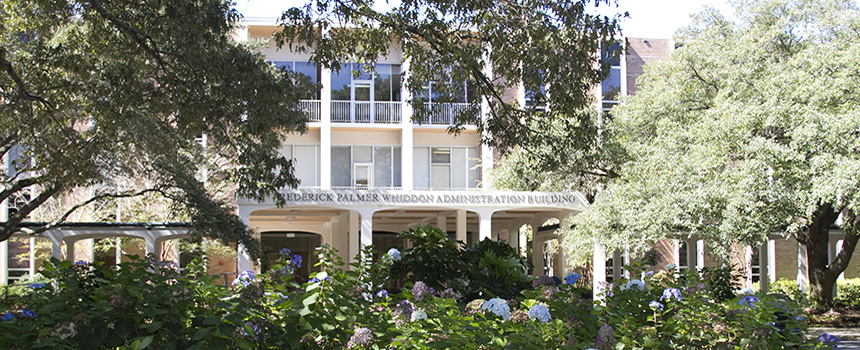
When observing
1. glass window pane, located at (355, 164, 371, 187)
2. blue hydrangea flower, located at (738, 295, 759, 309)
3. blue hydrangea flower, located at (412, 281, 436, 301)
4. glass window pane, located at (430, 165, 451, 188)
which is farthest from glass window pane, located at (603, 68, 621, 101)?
blue hydrangea flower, located at (412, 281, 436, 301)

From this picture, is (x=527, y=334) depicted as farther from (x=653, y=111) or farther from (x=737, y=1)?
(x=737, y=1)

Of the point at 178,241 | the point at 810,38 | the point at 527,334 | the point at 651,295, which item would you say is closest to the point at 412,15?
the point at 651,295

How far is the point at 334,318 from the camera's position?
3629 millimetres

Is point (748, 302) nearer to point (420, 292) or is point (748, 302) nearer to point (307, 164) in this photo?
point (420, 292)

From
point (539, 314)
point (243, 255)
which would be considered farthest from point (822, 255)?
point (539, 314)

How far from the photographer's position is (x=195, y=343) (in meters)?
3.36

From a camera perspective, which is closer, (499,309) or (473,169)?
(499,309)

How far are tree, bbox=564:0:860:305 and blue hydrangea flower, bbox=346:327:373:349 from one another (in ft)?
44.2

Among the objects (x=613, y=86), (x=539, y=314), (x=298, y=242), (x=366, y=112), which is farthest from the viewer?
(x=298, y=242)

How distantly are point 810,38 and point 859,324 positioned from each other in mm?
8224

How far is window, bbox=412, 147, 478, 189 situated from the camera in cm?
2894

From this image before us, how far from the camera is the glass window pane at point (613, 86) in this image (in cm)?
3114

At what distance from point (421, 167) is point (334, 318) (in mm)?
25361

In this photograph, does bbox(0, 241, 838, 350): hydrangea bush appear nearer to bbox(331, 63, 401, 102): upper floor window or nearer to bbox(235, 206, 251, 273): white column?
bbox(235, 206, 251, 273): white column
